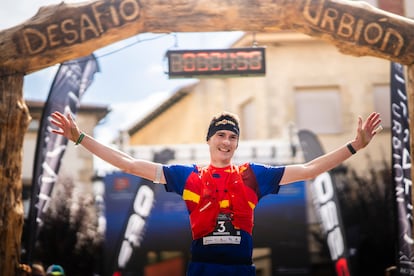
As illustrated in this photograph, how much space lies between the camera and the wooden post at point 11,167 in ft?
18.0

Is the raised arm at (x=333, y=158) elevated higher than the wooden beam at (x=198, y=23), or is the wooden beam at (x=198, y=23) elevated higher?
the wooden beam at (x=198, y=23)

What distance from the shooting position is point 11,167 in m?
5.59

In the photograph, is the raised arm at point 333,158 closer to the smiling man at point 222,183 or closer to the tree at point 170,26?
the smiling man at point 222,183

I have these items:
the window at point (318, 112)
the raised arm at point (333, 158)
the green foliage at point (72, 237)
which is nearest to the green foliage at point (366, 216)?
the window at point (318, 112)

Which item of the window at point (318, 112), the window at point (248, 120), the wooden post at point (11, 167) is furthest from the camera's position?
the window at point (248, 120)

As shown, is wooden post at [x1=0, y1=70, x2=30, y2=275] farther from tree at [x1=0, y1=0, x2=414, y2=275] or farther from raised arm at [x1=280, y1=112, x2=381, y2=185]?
raised arm at [x1=280, y1=112, x2=381, y2=185]

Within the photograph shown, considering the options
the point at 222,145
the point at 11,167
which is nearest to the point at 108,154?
the point at 222,145

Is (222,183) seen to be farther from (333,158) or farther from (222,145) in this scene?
(333,158)

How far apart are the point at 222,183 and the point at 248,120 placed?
13.5m

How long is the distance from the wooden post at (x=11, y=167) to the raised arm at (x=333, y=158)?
9.74 ft

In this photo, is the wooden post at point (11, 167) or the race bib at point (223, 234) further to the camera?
the wooden post at point (11, 167)

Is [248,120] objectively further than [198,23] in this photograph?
Yes

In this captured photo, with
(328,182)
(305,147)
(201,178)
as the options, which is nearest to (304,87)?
(305,147)

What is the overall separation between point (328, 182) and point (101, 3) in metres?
8.45
